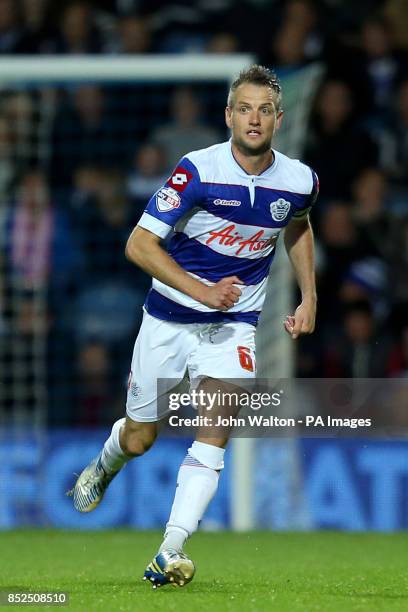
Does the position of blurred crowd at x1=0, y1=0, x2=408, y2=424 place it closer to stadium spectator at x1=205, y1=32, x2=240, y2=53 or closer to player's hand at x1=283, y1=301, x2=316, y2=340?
stadium spectator at x1=205, y1=32, x2=240, y2=53

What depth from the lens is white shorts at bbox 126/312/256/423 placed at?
661 centimetres

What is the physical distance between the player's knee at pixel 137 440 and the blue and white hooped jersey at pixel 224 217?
0.60 metres

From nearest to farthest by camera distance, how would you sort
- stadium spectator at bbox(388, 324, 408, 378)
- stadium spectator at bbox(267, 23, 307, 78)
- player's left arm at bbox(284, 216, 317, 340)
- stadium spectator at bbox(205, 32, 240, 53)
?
player's left arm at bbox(284, 216, 317, 340), stadium spectator at bbox(388, 324, 408, 378), stadium spectator at bbox(267, 23, 307, 78), stadium spectator at bbox(205, 32, 240, 53)

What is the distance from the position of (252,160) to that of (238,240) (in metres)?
0.38

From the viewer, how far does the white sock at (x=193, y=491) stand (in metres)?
6.18

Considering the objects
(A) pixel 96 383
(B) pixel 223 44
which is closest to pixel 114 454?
(A) pixel 96 383

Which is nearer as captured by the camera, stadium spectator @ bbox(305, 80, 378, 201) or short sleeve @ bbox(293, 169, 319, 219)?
short sleeve @ bbox(293, 169, 319, 219)

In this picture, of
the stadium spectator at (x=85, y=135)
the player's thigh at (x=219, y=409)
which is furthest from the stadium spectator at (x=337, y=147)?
the player's thigh at (x=219, y=409)

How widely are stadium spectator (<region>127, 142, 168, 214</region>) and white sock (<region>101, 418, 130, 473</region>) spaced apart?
4.78m

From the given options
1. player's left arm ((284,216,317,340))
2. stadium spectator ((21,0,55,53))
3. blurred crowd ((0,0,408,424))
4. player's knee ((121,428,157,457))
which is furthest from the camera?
stadium spectator ((21,0,55,53))

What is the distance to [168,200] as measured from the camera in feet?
21.2

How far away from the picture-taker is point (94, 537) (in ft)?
33.9

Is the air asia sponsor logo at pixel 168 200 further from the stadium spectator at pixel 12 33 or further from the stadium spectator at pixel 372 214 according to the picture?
the stadium spectator at pixel 12 33

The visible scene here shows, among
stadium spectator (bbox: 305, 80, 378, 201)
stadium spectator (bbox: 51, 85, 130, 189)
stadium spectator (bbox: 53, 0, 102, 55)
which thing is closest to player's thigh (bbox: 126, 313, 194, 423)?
stadium spectator (bbox: 305, 80, 378, 201)
